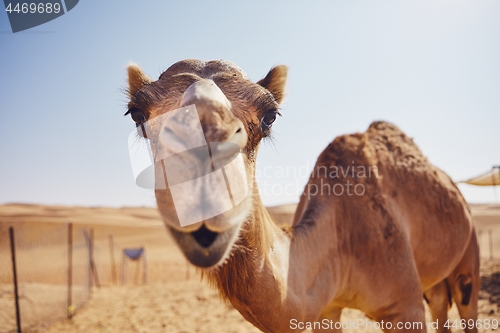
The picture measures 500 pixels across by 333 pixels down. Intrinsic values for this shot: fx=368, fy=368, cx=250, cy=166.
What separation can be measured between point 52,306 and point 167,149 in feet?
26.4

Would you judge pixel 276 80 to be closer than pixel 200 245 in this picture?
No

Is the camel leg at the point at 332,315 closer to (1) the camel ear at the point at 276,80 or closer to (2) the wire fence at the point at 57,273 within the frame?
(2) the wire fence at the point at 57,273

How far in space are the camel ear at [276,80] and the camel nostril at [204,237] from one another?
57.1 inches

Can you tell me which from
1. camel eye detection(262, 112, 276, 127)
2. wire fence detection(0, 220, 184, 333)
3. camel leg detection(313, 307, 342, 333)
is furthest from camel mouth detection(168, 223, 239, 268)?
camel leg detection(313, 307, 342, 333)

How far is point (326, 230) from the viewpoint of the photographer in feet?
10.2

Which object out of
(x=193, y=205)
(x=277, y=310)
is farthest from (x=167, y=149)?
(x=277, y=310)

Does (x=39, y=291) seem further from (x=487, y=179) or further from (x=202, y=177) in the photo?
(x=487, y=179)

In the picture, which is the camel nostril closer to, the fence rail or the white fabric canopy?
the fence rail

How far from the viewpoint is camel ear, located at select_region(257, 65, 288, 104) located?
8.45ft

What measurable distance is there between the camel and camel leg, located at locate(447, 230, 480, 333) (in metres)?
0.01

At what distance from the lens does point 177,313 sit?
781 centimetres

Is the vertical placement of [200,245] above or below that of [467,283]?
above

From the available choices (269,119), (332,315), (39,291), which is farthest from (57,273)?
(269,119)

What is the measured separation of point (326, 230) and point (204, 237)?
75.4 inches
